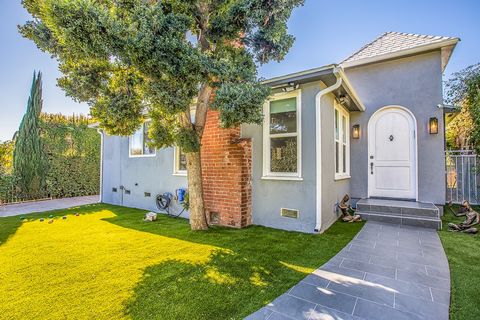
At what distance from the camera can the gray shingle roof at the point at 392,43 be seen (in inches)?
266

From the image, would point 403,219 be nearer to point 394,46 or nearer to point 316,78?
point 316,78

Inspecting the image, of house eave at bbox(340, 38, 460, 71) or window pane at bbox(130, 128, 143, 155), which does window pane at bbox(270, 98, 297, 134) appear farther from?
window pane at bbox(130, 128, 143, 155)

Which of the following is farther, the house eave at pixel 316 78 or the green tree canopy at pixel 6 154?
the green tree canopy at pixel 6 154

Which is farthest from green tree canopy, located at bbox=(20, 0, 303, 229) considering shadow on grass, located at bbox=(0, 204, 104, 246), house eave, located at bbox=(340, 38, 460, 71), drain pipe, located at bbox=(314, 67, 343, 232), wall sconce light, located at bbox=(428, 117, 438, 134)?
wall sconce light, located at bbox=(428, 117, 438, 134)

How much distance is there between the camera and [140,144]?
8.42 meters

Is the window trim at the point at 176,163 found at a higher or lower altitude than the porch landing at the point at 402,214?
higher

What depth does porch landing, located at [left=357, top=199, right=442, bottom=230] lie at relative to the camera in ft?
17.5

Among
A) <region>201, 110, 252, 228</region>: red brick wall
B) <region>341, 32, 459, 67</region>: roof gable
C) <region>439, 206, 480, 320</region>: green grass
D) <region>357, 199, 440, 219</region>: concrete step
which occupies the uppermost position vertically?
<region>341, 32, 459, 67</region>: roof gable

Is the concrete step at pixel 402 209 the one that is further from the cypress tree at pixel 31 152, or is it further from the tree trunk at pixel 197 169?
the cypress tree at pixel 31 152

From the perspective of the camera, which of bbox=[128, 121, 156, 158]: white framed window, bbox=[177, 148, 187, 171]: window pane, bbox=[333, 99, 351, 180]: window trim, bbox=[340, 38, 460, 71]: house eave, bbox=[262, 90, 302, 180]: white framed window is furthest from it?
bbox=[128, 121, 156, 158]: white framed window

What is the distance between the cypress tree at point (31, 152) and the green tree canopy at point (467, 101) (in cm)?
1555

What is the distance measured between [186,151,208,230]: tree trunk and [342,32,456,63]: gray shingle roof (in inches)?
245

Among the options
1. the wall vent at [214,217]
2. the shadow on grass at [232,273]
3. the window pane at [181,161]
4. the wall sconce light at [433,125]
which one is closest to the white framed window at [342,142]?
the shadow on grass at [232,273]

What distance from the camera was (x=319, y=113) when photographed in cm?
484
